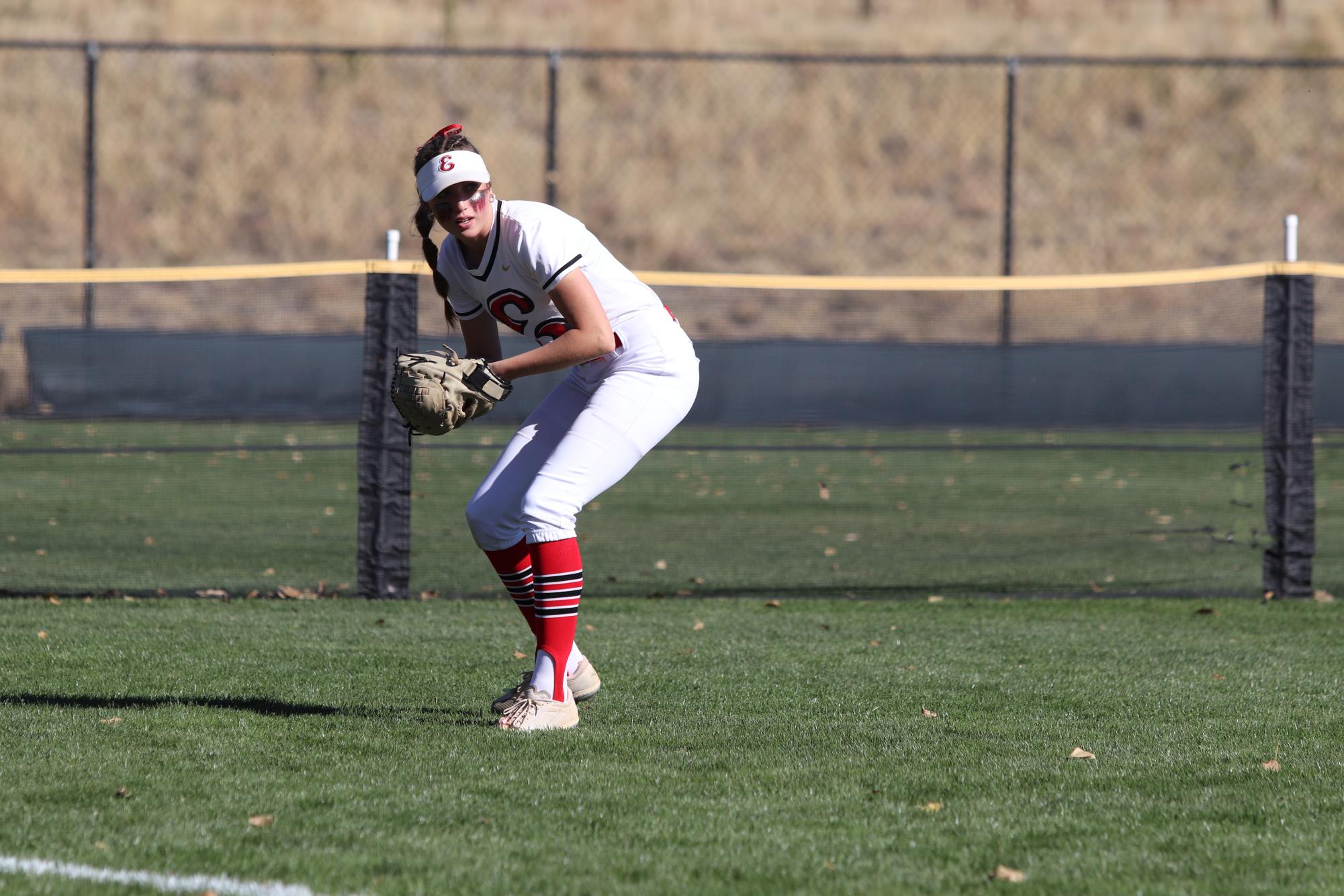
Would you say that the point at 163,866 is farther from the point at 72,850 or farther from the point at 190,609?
the point at 190,609

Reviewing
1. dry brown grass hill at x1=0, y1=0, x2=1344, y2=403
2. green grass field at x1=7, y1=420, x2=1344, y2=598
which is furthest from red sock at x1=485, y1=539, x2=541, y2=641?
dry brown grass hill at x1=0, y1=0, x2=1344, y2=403

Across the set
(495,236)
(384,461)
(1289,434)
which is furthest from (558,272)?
(1289,434)

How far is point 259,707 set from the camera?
5.58 meters

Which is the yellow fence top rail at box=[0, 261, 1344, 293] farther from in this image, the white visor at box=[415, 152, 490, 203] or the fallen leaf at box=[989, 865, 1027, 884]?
the fallen leaf at box=[989, 865, 1027, 884]

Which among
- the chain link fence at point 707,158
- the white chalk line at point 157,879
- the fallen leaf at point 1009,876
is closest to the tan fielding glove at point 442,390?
the white chalk line at point 157,879

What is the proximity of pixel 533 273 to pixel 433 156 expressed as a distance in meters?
0.49

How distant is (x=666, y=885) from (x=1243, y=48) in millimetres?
31268

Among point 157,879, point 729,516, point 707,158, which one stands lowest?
point 729,516

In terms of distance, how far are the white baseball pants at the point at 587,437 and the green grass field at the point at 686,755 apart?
28.0 inches

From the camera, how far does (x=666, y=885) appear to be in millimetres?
3533

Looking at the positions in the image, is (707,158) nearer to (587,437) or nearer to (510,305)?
(510,305)

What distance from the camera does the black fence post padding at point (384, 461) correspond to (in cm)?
837

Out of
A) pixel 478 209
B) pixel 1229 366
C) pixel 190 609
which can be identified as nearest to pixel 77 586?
pixel 190 609

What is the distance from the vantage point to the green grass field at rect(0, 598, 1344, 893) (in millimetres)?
3719
